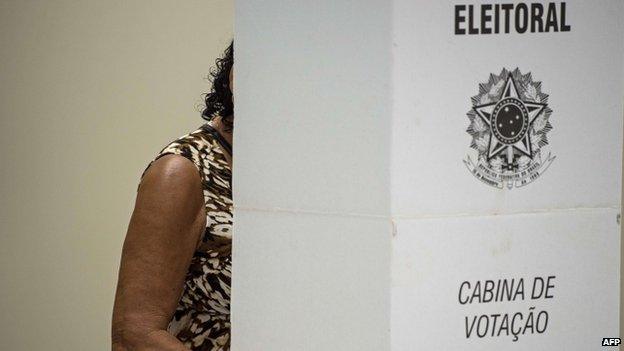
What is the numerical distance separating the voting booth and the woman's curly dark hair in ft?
1.69

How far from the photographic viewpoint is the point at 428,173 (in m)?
1.12

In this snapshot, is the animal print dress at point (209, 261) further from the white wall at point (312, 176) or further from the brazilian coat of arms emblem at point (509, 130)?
the brazilian coat of arms emblem at point (509, 130)

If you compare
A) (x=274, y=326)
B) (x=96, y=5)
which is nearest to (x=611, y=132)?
(x=274, y=326)

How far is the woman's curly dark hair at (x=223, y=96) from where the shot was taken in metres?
1.79

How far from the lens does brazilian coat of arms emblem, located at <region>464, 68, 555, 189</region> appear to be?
44.9 inches

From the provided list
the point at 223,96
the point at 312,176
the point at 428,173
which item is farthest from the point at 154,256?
the point at 428,173

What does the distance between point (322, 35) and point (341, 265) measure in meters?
0.26

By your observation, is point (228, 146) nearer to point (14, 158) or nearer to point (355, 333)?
point (355, 333)

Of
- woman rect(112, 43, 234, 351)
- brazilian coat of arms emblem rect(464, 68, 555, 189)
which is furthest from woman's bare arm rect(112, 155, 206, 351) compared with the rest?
brazilian coat of arms emblem rect(464, 68, 555, 189)

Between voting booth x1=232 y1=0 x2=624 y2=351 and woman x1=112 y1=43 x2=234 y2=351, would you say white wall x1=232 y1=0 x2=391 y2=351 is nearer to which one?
voting booth x1=232 y1=0 x2=624 y2=351

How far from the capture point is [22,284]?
299 cm

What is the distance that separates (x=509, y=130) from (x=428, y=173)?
0.11 meters

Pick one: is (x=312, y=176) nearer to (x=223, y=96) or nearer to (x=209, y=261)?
(x=209, y=261)

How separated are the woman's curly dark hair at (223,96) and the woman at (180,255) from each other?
54 mm
